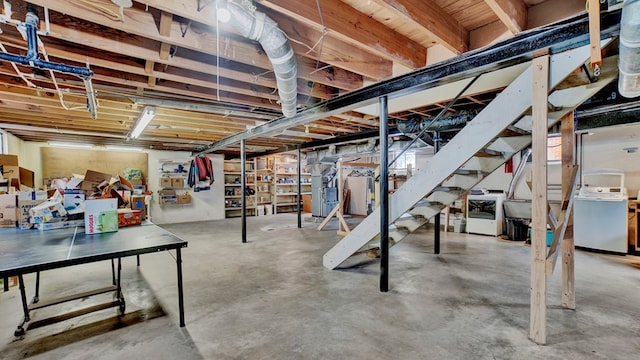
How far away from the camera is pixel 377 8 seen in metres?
2.03

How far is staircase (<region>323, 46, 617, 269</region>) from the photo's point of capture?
2.12 metres

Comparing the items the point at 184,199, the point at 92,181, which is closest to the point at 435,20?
the point at 92,181

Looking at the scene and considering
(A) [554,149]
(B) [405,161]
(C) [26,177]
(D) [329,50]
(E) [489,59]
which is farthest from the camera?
(B) [405,161]

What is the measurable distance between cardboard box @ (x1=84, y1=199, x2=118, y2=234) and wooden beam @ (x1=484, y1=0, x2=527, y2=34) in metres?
3.39

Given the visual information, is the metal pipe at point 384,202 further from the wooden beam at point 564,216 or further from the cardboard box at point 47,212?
the cardboard box at point 47,212

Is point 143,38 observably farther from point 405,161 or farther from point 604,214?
point 405,161

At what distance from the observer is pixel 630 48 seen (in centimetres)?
148

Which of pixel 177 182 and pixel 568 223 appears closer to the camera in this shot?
pixel 568 223

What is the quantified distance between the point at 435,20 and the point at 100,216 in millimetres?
3280

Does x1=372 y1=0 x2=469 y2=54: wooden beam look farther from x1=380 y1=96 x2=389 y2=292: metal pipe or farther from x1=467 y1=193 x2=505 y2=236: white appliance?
x1=467 y1=193 x2=505 y2=236: white appliance

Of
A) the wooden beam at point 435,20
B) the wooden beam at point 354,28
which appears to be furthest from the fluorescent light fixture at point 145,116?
the wooden beam at point 435,20

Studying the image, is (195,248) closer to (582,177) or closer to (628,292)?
(628,292)

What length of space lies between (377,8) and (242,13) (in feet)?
3.18

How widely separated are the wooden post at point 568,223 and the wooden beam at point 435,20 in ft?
4.09
